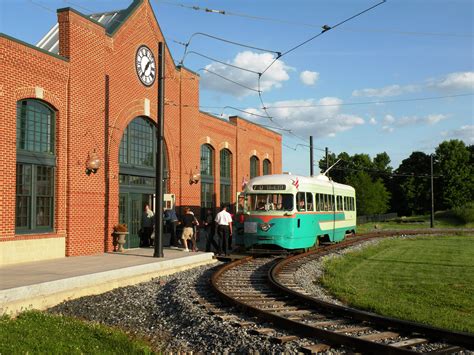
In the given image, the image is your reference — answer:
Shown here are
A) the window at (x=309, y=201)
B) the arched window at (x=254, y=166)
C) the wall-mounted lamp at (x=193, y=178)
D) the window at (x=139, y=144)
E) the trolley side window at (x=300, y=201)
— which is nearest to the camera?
the trolley side window at (x=300, y=201)

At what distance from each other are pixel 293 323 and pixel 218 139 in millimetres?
22362

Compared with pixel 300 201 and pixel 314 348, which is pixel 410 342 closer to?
pixel 314 348

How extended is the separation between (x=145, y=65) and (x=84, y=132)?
218 inches

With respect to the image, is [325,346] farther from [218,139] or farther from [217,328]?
[218,139]

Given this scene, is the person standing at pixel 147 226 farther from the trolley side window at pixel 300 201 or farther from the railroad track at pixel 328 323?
the railroad track at pixel 328 323

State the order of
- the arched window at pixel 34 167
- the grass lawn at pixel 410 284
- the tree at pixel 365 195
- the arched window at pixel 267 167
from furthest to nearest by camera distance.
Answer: the tree at pixel 365 195 < the arched window at pixel 267 167 < the arched window at pixel 34 167 < the grass lawn at pixel 410 284

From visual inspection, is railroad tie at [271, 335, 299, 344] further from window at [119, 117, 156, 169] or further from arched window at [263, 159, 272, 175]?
arched window at [263, 159, 272, 175]

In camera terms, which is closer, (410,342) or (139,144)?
(410,342)

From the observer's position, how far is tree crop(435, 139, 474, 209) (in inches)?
3034

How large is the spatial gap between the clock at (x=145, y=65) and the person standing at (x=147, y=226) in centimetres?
527

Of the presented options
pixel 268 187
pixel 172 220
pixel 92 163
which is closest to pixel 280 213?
pixel 268 187

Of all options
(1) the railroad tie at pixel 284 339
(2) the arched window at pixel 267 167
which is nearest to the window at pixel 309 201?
(1) the railroad tie at pixel 284 339

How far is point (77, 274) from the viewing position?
1163cm

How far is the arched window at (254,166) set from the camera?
35.8 m
